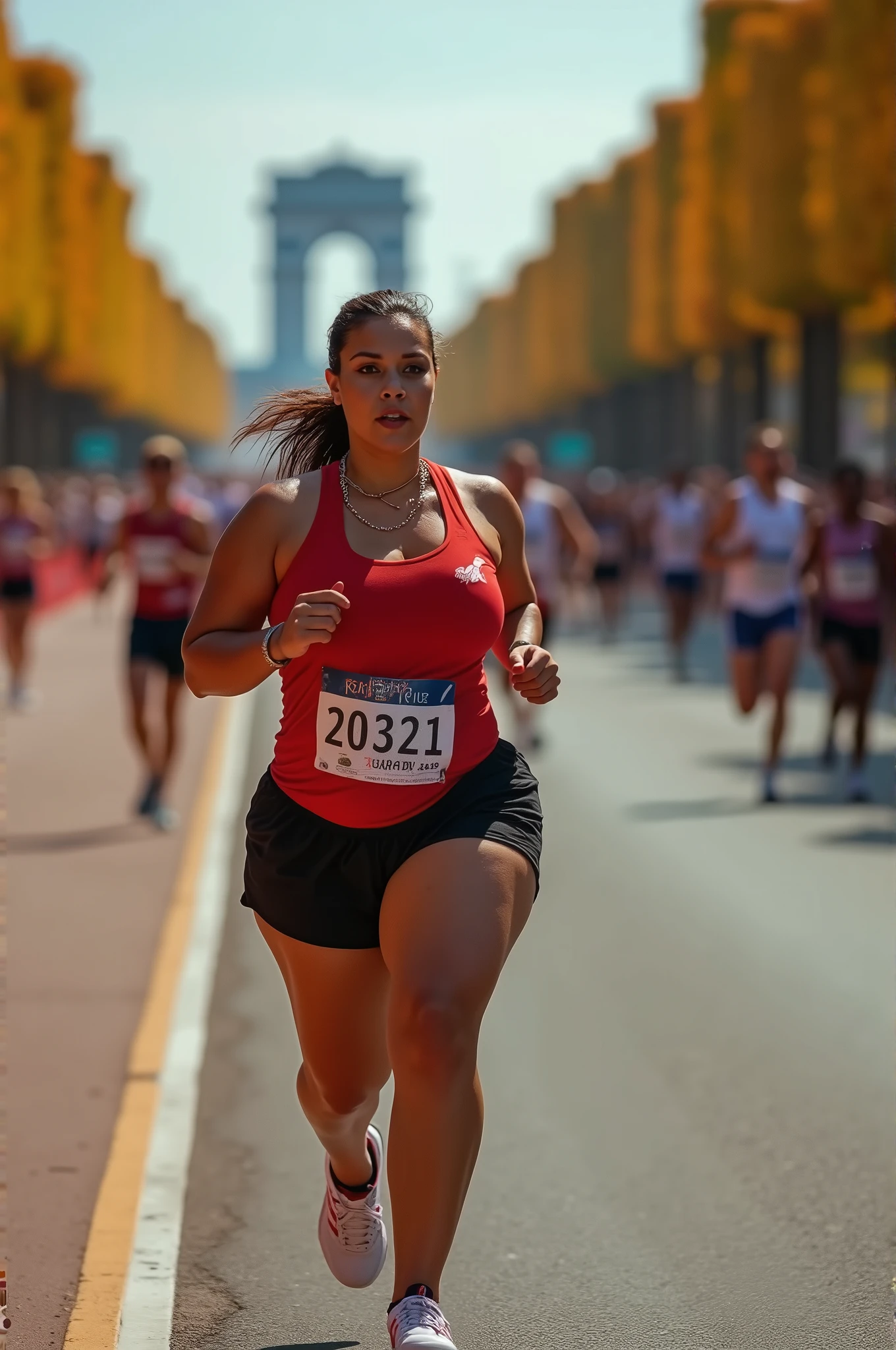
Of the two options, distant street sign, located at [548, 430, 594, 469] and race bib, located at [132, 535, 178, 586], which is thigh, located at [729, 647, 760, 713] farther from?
distant street sign, located at [548, 430, 594, 469]

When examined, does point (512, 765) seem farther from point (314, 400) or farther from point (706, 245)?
point (706, 245)

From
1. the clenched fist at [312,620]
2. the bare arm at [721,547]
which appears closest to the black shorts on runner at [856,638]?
the bare arm at [721,547]

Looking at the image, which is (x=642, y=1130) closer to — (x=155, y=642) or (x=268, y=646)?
(x=268, y=646)

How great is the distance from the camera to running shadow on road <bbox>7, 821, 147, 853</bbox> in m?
12.2

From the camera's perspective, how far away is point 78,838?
12.6 meters

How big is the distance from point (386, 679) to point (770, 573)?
9.23m

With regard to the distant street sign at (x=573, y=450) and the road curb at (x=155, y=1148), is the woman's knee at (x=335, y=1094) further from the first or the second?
the distant street sign at (x=573, y=450)

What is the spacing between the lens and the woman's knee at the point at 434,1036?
4.34 m

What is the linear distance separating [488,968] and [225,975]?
15.5ft

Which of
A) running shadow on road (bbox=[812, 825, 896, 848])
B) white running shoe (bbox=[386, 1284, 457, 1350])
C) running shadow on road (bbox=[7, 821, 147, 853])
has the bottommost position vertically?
running shadow on road (bbox=[7, 821, 147, 853])

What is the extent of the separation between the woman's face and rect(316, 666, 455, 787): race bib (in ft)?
1.45

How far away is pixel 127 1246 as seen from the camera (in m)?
5.50

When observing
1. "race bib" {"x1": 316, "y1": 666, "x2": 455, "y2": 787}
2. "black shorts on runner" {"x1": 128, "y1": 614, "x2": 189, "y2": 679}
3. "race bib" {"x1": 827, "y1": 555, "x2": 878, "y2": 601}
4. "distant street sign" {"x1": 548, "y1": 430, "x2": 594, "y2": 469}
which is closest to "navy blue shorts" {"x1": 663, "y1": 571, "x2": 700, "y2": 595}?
"race bib" {"x1": 827, "y1": 555, "x2": 878, "y2": 601}

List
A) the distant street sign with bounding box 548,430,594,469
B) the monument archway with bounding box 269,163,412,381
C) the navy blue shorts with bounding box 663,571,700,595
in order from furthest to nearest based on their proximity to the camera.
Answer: the monument archway with bounding box 269,163,412,381, the distant street sign with bounding box 548,430,594,469, the navy blue shorts with bounding box 663,571,700,595
